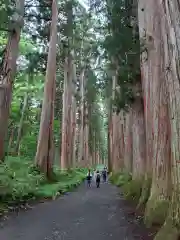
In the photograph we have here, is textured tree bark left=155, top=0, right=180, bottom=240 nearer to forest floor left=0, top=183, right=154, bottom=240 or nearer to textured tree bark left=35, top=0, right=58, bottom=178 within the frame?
forest floor left=0, top=183, right=154, bottom=240

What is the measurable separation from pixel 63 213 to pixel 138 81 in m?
7.18

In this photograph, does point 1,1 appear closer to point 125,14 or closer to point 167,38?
point 125,14

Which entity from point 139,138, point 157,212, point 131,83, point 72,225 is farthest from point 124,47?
point 72,225

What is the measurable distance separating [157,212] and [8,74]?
894 centimetres

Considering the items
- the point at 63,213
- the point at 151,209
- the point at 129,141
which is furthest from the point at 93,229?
the point at 129,141

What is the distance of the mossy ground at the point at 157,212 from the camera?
772 cm

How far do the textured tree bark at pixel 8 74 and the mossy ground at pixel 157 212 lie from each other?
7512 mm

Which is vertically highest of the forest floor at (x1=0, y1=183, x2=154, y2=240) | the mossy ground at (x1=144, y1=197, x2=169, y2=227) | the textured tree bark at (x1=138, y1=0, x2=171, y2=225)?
the textured tree bark at (x1=138, y1=0, x2=171, y2=225)

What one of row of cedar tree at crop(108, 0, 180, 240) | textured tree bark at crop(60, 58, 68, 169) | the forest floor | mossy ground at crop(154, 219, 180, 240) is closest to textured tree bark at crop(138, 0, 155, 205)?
→ row of cedar tree at crop(108, 0, 180, 240)

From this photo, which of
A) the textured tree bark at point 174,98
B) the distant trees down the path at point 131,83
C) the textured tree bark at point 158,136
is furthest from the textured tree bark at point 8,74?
the textured tree bark at point 174,98

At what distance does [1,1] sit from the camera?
13.0 m

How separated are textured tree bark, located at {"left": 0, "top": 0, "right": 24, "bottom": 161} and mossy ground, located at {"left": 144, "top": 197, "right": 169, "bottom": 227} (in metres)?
7.51

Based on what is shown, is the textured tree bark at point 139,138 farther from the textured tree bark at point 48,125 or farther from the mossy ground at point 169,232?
the mossy ground at point 169,232

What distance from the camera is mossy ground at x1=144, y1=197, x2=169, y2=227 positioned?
7.72 meters
